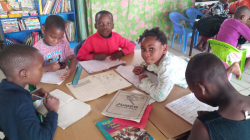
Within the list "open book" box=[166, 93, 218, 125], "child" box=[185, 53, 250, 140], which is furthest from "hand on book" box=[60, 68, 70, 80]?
"child" box=[185, 53, 250, 140]

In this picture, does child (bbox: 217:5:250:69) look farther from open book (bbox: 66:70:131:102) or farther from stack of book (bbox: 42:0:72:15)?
stack of book (bbox: 42:0:72:15)

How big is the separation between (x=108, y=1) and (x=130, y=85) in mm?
2985

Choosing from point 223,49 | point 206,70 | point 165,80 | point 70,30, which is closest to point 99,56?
point 165,80

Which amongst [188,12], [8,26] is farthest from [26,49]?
[188,12]

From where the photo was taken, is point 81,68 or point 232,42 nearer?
point 81,68

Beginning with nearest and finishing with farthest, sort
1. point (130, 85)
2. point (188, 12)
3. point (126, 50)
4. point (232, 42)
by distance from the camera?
point (130, 85)
point (126, 50)
point (232, 42)
point (188, 12)

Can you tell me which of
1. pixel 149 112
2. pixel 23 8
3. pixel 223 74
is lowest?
pixel 149 112

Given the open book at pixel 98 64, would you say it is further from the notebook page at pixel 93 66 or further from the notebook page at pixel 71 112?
the notebook page at pixel 71 112

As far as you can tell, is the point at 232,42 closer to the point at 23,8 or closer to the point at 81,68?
the point at 81,68

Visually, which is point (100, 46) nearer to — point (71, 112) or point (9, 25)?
point (71, 112)

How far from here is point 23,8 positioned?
320 centimetres

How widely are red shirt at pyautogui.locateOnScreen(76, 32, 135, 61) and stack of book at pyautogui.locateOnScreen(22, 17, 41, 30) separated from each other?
2.01 meters

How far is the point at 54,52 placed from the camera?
1591 mm

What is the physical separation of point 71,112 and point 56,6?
3024 millimetres
